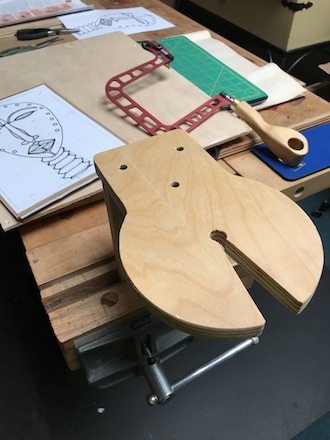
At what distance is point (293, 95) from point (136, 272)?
57cm

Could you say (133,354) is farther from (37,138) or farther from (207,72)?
(207,72)

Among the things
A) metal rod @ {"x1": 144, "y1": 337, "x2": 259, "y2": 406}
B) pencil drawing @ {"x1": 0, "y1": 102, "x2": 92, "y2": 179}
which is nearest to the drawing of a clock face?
pencil drawing @ {"x1": 0, "y1": 102, "x2": 92, "y2": 179}

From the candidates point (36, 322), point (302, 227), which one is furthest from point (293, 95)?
point (36, 322)

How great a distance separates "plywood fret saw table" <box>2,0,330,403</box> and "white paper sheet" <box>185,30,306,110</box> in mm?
213

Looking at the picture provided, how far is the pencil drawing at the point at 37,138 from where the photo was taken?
56cm

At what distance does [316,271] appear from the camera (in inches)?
13.6

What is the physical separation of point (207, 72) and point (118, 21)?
370 mm

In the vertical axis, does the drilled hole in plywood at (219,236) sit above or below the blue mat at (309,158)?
above

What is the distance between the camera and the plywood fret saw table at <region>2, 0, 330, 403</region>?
0.44 metres

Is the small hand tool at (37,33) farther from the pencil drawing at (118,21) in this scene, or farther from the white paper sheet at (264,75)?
the white paper sheet at (264,75)

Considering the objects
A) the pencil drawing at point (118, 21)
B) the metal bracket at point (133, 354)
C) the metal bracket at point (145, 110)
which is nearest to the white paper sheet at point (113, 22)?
the pencil drawing at point (118, 21)

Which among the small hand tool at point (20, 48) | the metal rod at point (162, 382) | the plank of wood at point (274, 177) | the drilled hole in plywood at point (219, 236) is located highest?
the drilled hole in plywood at point (219, 236)

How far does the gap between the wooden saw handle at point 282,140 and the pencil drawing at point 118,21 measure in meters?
0.54

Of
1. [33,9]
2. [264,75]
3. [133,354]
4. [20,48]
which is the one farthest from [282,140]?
[33,9]
